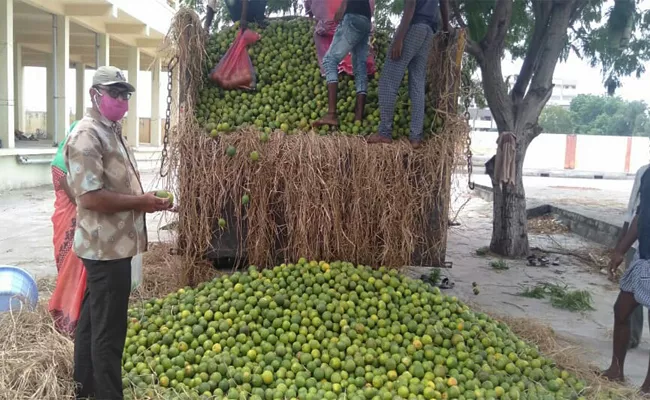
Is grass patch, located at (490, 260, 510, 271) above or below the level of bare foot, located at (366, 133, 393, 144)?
below

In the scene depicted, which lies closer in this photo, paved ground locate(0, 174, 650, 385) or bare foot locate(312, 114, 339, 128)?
bare foot locate(312, 114, 339, 128)

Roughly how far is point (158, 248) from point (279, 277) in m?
2.88

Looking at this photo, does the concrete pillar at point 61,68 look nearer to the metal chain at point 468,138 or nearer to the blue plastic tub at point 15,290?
the blue plastic tub at point 15,290

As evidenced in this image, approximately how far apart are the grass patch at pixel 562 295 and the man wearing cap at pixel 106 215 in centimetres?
495

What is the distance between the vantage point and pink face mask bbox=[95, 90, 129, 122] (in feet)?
9.66

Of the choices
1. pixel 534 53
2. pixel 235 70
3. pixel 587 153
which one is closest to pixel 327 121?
pixel 235 70

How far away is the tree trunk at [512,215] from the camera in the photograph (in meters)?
8.55

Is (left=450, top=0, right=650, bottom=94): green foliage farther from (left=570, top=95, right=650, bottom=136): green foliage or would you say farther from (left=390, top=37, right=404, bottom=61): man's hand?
(left=570, top=95, right=650, bottom=136): green foliage

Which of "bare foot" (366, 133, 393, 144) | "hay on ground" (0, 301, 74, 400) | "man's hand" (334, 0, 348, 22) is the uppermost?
"man's hand" (334, 0, 348, 22)

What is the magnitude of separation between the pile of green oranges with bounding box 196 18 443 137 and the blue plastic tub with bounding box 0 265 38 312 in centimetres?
196

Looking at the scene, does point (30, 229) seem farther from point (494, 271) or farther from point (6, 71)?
point (494, 271)

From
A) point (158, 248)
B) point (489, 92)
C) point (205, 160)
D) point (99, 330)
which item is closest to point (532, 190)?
point (489, 92)

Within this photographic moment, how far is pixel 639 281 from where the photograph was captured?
401 cm

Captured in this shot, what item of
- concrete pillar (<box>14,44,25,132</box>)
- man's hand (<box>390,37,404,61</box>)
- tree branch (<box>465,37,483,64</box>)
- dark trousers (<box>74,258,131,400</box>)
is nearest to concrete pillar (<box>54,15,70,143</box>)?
concrete pillar (<box>14,44,25,132</box>)
